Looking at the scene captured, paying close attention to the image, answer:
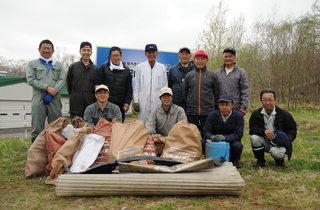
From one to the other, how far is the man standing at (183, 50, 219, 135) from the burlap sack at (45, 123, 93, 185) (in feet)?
6.25

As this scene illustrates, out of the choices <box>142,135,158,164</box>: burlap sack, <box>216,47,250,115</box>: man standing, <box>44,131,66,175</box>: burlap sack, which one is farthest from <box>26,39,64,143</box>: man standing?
<box>216,47,250,115</box>: man standing

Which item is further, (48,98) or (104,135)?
(48,98)

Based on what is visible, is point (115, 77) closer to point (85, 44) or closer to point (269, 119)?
point (85, 44)

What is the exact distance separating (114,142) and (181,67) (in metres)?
2.12

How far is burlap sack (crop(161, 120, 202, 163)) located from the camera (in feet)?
11.9

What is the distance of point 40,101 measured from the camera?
4.81 metres

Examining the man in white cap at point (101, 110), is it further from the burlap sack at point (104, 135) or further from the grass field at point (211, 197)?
the grass field at point (211, 197)

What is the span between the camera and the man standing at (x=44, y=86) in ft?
15.6

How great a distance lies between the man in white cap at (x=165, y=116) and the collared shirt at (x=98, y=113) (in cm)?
56

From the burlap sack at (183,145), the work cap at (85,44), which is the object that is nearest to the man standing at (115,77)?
the work cap at (85,44)

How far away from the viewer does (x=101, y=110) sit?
4418mm

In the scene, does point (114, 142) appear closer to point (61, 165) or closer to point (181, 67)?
point (61, 165)

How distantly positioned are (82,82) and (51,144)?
1.59 metres

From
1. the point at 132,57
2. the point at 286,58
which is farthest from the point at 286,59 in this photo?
the point at 132,57
